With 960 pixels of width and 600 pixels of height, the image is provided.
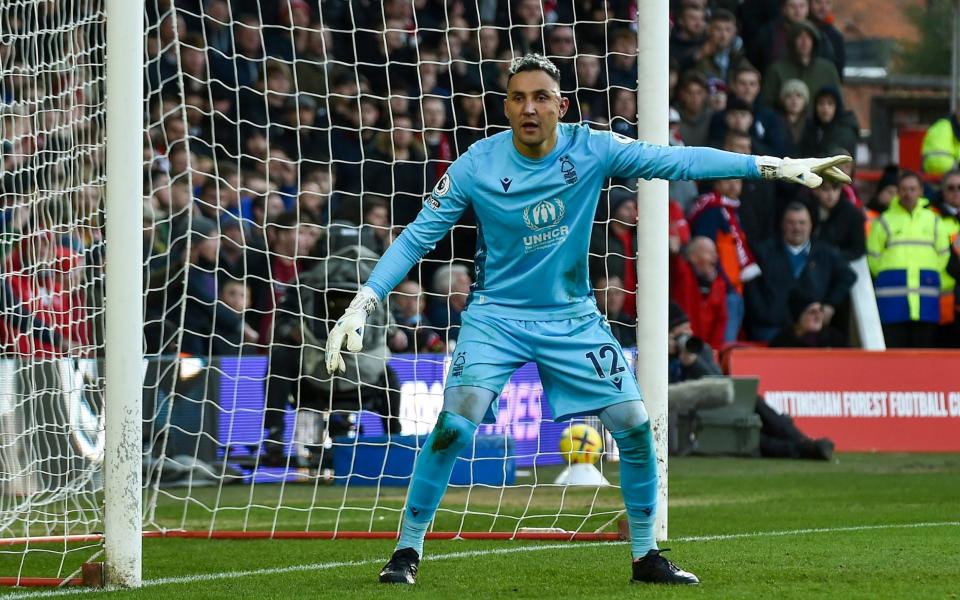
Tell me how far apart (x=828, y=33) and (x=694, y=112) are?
2.92m

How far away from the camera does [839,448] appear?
14.9 metres

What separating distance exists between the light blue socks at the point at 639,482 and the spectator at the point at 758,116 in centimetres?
1113

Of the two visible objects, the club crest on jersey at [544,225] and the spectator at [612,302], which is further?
the spectator at [612,302]

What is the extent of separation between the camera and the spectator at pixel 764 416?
552 inches

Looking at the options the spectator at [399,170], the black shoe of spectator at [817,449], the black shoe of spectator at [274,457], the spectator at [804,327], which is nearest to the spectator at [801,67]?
the spectator at [804,327]

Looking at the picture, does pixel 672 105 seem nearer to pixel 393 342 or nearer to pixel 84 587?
pixel 393 342

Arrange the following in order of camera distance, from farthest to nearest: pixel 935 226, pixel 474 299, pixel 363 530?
pixel 935 226, pixel 363 530, pixel 474 299

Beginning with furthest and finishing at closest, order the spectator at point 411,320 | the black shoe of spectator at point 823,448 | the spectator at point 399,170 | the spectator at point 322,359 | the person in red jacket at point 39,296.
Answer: the black shoe of spectator at point 823,448
the spectator at point 411,320
the spectator at point 322,359
the spectator at point 399,170
the person in red jacket at point 39,296

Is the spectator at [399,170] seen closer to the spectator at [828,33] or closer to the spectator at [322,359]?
the spectator at [322,359]

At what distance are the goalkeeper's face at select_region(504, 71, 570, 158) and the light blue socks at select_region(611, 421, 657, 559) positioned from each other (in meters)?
1.20

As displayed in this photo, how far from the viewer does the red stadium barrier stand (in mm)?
14953

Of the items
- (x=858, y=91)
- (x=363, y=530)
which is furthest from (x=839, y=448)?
(x=858, y=91)

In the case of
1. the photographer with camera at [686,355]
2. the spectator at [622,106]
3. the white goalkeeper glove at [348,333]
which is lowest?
the photographer with camera at [686,355]

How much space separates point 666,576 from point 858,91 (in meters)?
35.6
